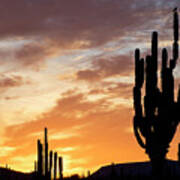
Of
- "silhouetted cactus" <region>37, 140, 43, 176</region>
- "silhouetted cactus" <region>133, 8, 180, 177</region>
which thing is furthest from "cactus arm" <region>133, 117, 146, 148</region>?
"silhouetted cactus" <region>37, 140, 43, 176</region>

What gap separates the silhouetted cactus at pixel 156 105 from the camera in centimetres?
1714

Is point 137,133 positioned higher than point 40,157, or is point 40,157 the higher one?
point 40,157

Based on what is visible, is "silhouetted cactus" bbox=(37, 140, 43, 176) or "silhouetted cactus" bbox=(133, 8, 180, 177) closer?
"silhouetted cactus" bbox=(133, 8, 180, 177)

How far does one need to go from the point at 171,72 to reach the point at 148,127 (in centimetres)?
206

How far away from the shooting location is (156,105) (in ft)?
57.1

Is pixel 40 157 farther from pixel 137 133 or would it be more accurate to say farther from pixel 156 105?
pixel 156 105

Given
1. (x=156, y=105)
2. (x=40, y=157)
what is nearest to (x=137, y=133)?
(x=156, y=105)

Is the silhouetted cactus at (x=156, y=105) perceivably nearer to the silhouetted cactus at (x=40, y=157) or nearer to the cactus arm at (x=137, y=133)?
the cactus arm at (x=137, y=133)

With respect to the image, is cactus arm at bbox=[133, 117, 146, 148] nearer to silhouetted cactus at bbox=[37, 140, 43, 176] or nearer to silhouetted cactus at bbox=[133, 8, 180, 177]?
silhouetted cactus at bbox=[133, 8, 180, 177]

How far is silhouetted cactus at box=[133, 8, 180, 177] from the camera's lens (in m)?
17.1

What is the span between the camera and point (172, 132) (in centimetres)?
1748

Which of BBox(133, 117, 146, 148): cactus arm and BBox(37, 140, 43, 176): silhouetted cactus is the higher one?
BBox(37, 140, 43, 176): silhouetted cactus

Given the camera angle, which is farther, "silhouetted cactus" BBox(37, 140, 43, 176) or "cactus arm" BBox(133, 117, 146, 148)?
"silhouetted cactus" BBox(37, 140, 43, 176)

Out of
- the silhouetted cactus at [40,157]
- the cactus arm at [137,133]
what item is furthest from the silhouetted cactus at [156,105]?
the silhouetted cactus at [40,157]
